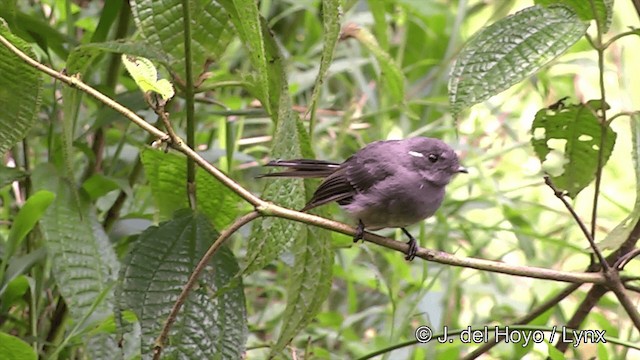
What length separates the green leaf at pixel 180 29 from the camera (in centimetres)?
113

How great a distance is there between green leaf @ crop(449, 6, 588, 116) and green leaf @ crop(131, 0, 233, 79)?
337mm

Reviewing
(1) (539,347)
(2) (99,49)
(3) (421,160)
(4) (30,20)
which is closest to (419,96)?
(1) (539,347)

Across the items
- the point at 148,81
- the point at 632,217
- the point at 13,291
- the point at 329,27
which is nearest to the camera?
the point at 148,81

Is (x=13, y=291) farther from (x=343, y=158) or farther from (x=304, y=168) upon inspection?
(x=343, y=158)

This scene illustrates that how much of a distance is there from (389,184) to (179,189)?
35 centimetres

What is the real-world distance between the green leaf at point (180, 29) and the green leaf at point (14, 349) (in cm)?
39

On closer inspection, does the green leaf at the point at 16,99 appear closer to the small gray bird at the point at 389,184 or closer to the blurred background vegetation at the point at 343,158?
the blurred background vegetation at the point at 343,158

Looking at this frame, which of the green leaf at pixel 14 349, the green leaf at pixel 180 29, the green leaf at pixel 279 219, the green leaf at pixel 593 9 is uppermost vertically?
the green leaf at pixel 593 9

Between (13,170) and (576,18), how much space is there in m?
0.81

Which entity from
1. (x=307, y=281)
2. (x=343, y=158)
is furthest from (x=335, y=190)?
(x=343, y=158)

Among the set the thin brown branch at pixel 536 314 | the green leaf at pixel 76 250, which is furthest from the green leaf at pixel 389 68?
the green leaf at pixel 76 250

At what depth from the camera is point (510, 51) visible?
1.05 meters

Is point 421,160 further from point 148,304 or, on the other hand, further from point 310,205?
point 148,304

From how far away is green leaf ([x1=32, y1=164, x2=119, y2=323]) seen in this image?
117 centimetres
